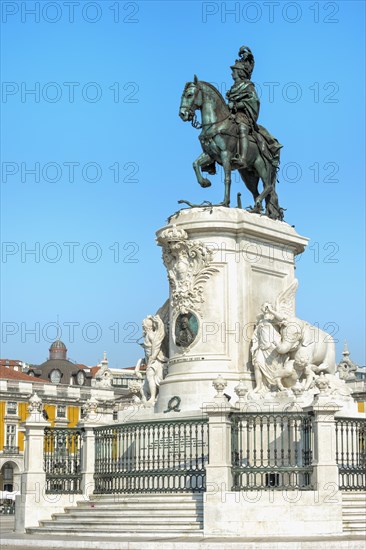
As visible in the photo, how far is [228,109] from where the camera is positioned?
Result: 25.9 meters

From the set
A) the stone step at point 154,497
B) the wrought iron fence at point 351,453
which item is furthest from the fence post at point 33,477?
the wrought iron fence at point 351,453

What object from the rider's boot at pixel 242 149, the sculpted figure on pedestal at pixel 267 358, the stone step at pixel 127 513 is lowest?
the stone step at pixel 127 513

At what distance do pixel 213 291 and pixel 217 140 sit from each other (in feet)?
11.0

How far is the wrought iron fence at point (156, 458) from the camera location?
71.4 ft

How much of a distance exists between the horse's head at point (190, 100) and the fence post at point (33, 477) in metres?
6.82

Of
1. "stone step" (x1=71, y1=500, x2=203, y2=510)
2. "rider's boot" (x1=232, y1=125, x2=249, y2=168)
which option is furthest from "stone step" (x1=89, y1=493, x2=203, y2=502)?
"rider's boot" (x1=232, y1=125, x2=249, y2=168)

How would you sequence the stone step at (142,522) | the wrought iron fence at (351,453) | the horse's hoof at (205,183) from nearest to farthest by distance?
1. the stone step at (142,522)
2. the wrought iron fence at (351,453)
3. the horse's hoof at (205,183)

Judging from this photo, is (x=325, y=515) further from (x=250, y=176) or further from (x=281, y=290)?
(x=250, y=176)

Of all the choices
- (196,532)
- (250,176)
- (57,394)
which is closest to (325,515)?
(196,532)

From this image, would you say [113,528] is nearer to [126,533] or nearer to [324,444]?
[126,533]

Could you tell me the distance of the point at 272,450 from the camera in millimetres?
21656

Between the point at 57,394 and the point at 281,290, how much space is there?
6769 centimetres

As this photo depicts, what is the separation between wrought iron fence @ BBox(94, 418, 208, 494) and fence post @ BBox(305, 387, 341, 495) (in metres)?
2.16

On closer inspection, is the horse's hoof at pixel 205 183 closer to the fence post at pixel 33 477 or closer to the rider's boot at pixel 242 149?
the rider's boot at pixel 242 149
